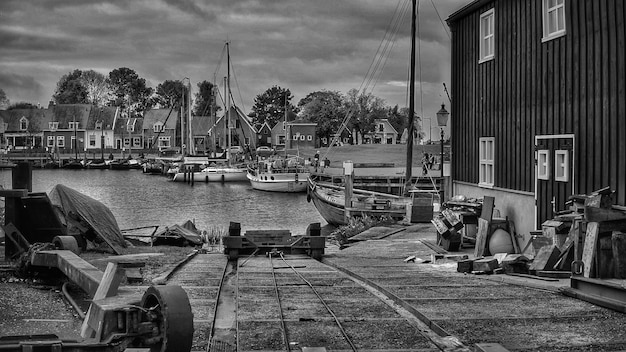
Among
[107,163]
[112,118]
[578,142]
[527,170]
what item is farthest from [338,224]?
[112,118]

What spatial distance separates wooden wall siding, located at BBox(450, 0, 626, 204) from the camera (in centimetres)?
1491

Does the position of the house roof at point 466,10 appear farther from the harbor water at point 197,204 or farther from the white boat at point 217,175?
the white boat at point 217,175

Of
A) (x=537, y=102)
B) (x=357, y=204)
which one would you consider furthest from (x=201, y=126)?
(x=537, y=102)

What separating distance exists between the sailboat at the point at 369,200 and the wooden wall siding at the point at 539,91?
793cm

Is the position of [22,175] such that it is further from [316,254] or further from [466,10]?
[466,10]

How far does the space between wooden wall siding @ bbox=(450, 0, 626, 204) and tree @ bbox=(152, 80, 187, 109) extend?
169253mm

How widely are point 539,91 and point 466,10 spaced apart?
5323mm

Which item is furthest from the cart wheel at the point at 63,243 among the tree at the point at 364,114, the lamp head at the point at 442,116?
the tree at the point at 364,114

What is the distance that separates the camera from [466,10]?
74.3 ft

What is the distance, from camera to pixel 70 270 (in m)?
10.4

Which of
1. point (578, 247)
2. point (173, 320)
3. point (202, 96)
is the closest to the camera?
point (173, 320)

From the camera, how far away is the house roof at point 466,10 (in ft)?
70.9

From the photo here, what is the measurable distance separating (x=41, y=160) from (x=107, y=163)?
47.3 ft

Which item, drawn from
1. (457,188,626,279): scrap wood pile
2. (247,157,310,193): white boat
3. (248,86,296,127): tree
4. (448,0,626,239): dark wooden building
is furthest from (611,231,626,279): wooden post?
(248,86,296,127): tree
